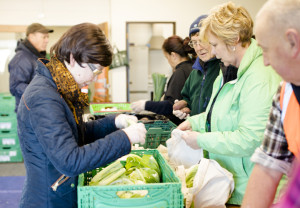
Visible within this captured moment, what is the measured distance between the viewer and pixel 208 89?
230 centimetres

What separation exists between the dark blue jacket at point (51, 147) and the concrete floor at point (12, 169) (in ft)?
12.1

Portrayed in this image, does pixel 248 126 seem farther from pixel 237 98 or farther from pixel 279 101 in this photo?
pixel 279 101

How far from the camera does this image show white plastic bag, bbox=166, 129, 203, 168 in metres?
1.77

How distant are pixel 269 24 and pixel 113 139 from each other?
0.73 metres

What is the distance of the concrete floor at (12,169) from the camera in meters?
4.80

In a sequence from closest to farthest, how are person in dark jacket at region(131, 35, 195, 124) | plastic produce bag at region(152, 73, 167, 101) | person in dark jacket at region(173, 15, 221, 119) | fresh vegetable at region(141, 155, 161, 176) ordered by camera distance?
fresh vegetable at region(141, 155, 161, 176) < person in dark jacket at region(173, 15, 221, 119) < person in dark jacket at region(131, 35, 195, 124) < plastic produce bag at region(152, 73, 167, 101)

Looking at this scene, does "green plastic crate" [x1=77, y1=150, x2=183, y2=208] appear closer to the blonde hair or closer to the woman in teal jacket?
the woman in teal jacket

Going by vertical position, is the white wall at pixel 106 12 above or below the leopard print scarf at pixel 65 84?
above

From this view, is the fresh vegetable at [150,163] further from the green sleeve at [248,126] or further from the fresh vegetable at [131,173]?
the green sleeve at [248,126]


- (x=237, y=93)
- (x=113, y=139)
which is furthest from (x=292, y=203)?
(x=237, y=93)

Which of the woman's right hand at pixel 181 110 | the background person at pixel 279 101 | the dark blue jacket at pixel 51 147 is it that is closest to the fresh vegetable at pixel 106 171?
the dark blue jacket at pixel 51 147

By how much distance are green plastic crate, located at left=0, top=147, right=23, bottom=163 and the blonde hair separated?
4.61 m

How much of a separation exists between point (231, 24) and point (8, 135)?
4.72 m

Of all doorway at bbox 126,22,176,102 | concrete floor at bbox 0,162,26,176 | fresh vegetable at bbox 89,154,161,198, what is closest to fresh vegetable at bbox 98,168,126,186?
fresh vegetable at bbox 89,154,161,198
